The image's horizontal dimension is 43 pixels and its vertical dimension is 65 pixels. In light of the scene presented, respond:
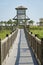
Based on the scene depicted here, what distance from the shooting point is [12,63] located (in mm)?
10094

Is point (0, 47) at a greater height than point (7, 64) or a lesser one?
greater

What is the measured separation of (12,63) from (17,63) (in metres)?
0.22

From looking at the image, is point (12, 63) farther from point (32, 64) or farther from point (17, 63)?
point (32, 64)

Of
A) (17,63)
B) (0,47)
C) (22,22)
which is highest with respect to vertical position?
(0,47)

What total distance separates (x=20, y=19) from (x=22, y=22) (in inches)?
154

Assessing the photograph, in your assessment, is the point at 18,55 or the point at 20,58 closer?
the point at 20,58

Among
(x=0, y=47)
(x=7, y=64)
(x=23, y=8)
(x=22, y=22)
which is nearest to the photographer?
(x=0, y=47)

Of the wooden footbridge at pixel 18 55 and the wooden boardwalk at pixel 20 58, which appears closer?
the wooden footbridge at pixel 18 55

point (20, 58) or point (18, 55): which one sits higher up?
point (20, 58)

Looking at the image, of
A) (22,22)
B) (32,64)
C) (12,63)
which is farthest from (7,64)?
(22,22)

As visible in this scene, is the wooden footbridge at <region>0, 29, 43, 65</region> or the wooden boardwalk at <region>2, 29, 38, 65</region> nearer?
the wooden footbridge at <region>0, 29, 43, 65</region>

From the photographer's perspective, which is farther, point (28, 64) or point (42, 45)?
point (28, 64)

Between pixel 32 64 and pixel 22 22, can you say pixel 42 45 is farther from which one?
pixel 22 22

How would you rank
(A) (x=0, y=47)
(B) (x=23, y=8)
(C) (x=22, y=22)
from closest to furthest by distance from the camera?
(A) (x=0, y=47) < (C) (x=22, y=22) < (B) (x=23, y=8)
